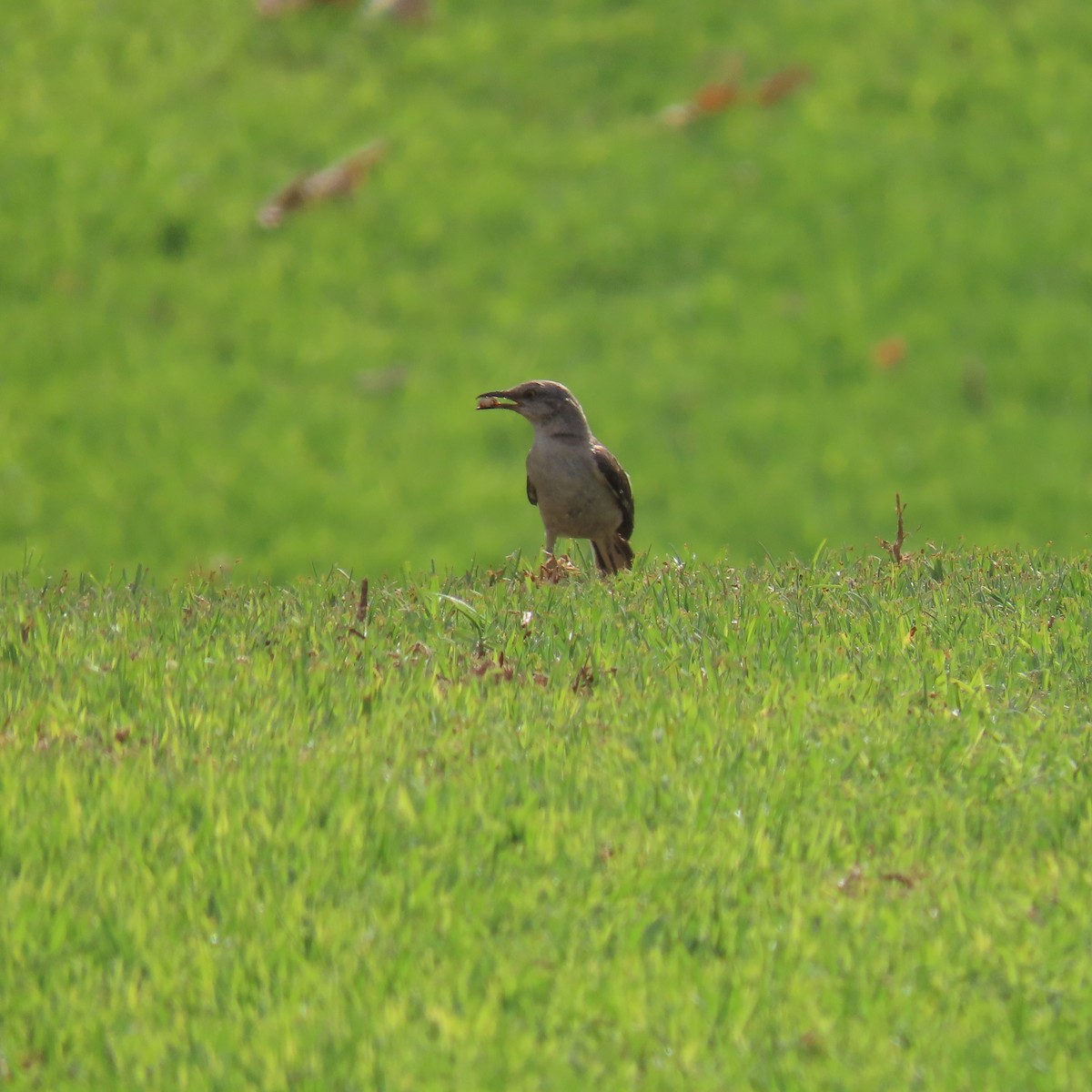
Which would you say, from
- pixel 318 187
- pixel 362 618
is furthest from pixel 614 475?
pixel 318 187

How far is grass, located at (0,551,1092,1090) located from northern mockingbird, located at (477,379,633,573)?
5.43ft

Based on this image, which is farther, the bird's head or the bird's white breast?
the bird's head

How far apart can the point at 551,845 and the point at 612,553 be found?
463cm

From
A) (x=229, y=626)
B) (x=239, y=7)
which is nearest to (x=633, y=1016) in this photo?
(x=229, y=626)

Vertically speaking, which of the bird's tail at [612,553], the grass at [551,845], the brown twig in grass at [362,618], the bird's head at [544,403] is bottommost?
the bird's tail at [612,553]

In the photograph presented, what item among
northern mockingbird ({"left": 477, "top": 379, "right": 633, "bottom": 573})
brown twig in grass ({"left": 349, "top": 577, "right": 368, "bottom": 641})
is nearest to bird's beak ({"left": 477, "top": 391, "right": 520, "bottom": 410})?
northern mockingbird ({"left": 477, "top": 379, "right": 633, "bottom": 573})

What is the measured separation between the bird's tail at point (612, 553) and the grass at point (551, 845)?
2.08 metres

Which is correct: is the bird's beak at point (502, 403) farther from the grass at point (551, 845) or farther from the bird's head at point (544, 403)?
the grass at point (551, 845)

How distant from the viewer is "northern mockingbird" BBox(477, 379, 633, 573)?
9703 mm

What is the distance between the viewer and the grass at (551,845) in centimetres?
484

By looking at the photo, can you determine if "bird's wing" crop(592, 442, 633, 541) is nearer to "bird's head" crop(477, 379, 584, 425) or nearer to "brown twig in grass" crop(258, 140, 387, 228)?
"bird's head" crop(477, 379, 584, 425)

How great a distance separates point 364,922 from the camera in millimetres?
5355

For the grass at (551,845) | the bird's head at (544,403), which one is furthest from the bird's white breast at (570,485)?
the grass at (551,845)

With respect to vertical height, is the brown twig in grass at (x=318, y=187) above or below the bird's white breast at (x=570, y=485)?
above
